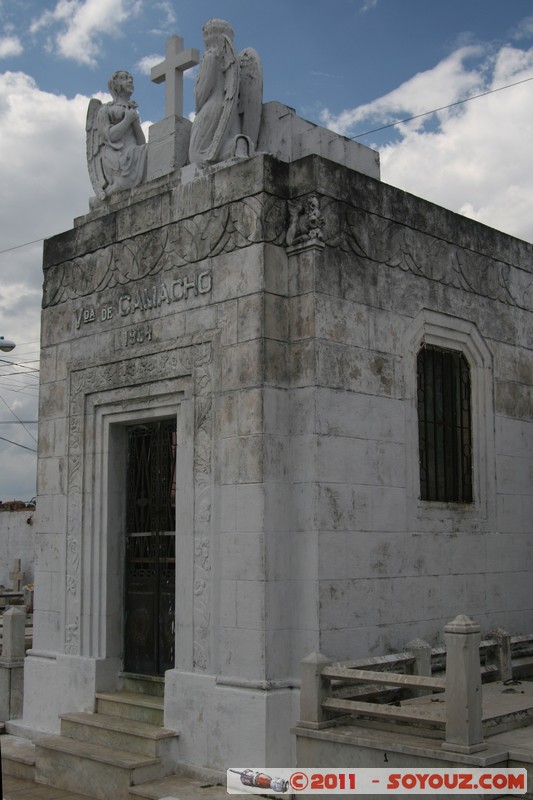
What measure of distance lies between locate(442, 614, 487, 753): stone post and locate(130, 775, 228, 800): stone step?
236 cm

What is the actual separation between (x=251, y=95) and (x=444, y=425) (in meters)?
4.38

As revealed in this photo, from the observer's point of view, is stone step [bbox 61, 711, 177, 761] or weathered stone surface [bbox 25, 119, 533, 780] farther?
stone step [bbox 61, 711, 177, 761]

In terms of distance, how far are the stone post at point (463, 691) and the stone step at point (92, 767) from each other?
10.5 ft

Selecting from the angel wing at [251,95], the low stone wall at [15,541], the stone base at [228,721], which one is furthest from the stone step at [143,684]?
the low stone wall at [15,541]

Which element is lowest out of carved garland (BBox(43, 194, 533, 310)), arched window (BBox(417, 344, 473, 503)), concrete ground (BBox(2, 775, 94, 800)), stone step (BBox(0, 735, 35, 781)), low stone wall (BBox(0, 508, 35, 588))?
concrete ground (BBox(2, 775, 94, 800))

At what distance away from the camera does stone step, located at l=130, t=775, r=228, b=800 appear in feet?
27.5

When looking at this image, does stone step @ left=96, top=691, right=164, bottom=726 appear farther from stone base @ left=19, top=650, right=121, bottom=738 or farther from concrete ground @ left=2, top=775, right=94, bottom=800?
concrete ground @ left=2, top=775, right=94, bottom=800

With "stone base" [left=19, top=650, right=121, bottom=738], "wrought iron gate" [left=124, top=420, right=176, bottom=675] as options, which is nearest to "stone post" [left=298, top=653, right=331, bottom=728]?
"wrought iron gate" [left=124, top=420, right=176, bottom=675]

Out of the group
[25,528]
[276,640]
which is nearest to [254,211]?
[276,640]

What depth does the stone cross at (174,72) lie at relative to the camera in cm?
1112

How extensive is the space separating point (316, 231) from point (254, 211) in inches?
26.1

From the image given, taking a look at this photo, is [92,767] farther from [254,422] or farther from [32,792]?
[254,422]

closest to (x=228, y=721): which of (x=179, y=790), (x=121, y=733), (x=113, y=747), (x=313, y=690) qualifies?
(x=179, y=790)

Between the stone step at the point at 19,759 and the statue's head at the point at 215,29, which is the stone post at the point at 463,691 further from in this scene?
the statue's head at the point at 215,29
